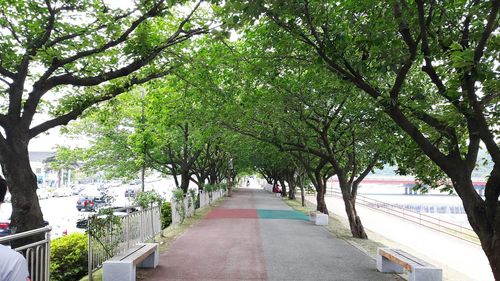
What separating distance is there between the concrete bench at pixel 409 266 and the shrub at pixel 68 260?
6.62m

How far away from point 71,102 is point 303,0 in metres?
5.91

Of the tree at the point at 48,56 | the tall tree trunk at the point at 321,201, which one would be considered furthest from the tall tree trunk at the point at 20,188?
the tall tree trunk at the point at 321,201

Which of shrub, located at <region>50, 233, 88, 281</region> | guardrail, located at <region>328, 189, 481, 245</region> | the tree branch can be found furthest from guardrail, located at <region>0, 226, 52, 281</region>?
guardrail, located at <region>328, 189, 481, 245</region>

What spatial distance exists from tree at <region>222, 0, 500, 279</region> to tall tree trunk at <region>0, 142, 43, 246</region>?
160 inches

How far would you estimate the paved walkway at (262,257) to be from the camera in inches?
331

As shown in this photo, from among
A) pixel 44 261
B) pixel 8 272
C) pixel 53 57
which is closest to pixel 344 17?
pixel 53 57

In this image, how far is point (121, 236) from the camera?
342 inches

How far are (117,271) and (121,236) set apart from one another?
5.67 feet

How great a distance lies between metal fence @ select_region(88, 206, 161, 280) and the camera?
7.75 m

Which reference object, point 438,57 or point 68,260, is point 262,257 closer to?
point 68,260

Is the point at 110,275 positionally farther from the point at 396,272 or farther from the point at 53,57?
the point at 396,272

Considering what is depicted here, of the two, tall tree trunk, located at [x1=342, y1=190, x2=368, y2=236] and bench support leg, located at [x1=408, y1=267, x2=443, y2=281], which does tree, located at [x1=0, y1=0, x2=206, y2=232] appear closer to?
bench support leg, located at [x1=408, y1=267, x2=443, y2=281]

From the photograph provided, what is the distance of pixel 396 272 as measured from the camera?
29.2 feet

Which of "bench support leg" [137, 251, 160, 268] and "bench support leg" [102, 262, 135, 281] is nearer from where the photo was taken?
"bench support leg" [102, 262, 135, 281]
